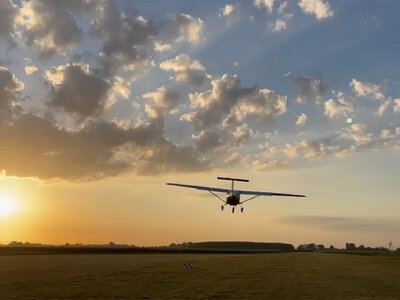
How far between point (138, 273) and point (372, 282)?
84.0ft

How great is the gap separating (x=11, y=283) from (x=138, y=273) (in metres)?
14.9

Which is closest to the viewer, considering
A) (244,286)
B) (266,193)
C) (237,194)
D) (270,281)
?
(244,286)

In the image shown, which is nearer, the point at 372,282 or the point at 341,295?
the point at 341,295

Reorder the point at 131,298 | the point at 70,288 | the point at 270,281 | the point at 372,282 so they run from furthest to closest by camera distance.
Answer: the point at 372,282, the point at 270,281, the point at 70,288, the point at 131,298

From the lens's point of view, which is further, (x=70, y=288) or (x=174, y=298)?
(x=70, y=288)

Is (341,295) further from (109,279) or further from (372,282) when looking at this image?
(109,279)

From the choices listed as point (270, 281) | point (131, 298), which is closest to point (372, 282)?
point (270, 281)

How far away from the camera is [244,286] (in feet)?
130

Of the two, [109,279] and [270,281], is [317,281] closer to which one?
[270,281]

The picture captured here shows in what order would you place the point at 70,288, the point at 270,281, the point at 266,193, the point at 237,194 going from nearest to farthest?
the point at 70,288
the point at 270,281
the point at 237,194
the point at 266,193

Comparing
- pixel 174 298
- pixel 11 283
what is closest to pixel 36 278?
pixel 11 283

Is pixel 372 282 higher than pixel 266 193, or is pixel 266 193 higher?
pixel 266 193

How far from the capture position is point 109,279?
42.0 m

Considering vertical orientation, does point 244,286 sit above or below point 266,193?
below
